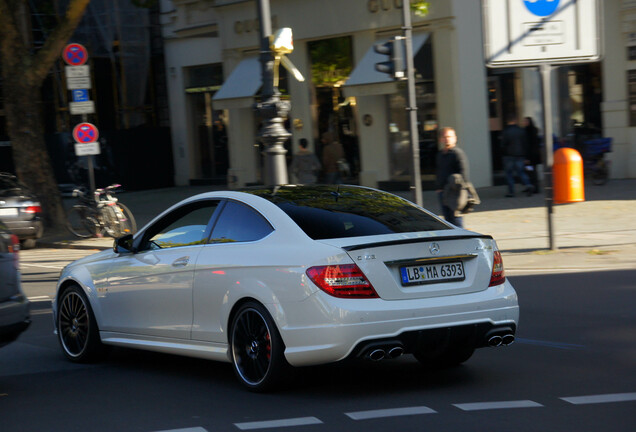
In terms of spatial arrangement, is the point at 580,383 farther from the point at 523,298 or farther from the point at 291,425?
the point at 523,298

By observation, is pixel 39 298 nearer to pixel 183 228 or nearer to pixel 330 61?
pixel 183 228

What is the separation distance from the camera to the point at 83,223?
787 inches

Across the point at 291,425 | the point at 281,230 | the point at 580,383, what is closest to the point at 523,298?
the point at 580,383

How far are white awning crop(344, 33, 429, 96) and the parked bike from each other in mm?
4762

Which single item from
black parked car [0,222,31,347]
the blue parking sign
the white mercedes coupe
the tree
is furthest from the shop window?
black parked car [0,222,31,347]

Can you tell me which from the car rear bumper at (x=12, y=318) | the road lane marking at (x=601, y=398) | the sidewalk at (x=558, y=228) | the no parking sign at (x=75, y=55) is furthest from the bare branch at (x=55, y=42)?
the road lane marking at (x=601, y=398)

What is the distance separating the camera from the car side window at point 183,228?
7.37m

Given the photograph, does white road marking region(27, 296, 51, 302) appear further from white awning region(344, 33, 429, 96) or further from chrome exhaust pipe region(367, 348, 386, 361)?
white awning region(344, 33, 429, 96)

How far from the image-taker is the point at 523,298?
10.5 metres

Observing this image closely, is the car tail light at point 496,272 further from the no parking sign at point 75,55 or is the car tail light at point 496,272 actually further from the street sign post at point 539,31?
the no parking sign at point 75,55

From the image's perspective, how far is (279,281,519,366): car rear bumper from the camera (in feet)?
20.2

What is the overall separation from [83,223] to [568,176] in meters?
10.2

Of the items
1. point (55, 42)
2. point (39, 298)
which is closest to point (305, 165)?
point (55, 42)

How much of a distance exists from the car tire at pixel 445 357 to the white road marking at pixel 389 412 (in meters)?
1.21
